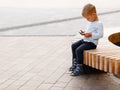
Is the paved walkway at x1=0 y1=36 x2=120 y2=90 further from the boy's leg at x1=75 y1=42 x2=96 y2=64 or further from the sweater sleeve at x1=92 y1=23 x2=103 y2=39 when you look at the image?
the sweater sleeve at x1=92 y1=23 x2=103 y2=39

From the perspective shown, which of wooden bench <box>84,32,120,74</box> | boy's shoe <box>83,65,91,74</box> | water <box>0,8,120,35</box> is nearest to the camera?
wooden bench <box>84,32,120,74</box>

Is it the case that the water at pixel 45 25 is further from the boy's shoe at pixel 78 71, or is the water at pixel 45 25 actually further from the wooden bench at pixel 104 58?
the wooden bench at pixel 104 58

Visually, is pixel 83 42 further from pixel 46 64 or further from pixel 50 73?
pixel 46 64

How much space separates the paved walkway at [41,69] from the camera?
6.34 metres

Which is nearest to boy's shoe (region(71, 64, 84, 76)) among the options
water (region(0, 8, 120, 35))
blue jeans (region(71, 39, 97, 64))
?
blue jeans (region(71, 39, 97, 64))

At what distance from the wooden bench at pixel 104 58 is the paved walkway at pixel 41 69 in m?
0.44

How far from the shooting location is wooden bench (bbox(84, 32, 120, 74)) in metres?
5.51

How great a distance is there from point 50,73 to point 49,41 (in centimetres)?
391

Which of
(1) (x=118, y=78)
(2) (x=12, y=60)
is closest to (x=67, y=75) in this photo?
(1) (x=118, y=78)

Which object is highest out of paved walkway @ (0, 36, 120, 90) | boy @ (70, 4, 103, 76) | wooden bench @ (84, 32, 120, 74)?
boy @ (70, 4, 103, 76)

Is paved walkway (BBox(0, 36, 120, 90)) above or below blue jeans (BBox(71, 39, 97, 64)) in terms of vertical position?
below

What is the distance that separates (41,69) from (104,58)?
6.72 ft

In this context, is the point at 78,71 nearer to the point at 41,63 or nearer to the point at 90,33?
the point at 90,33

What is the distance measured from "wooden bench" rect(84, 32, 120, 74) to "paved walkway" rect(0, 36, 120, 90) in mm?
439
